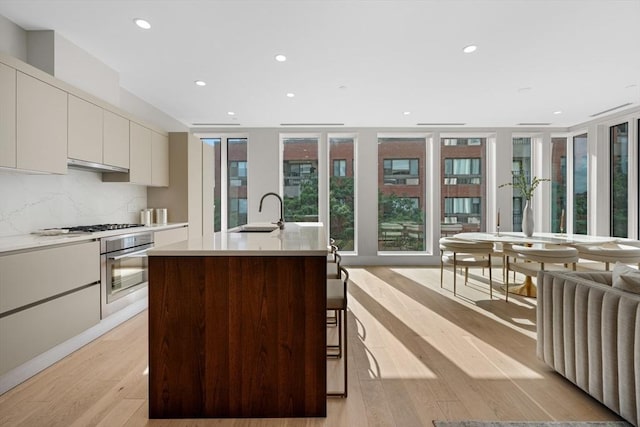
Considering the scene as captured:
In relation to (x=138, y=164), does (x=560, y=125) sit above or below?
above

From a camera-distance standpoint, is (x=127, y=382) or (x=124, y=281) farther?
(x=124, y=281)

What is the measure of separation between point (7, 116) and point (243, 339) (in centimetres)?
226

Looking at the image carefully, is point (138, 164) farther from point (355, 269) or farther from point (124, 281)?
point (355, 269)

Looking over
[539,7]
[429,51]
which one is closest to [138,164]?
[429,51]

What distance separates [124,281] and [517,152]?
22.5 feet

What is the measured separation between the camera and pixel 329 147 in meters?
6.39

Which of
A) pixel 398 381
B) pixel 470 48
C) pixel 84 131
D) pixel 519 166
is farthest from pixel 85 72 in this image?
pixel 519 166

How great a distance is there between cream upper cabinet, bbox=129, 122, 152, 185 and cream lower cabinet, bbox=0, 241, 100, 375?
1.25m

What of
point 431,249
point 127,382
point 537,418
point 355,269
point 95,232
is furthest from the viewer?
point 431,249

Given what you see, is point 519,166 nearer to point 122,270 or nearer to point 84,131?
point 122,270

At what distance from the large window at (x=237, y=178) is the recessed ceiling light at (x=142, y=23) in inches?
140

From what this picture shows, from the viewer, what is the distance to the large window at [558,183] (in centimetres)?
632

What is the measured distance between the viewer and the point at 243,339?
1.78 meters

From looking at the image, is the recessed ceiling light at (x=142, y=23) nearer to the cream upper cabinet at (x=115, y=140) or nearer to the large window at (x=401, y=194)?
the cream upper cabinet at (x=115, y=140)
